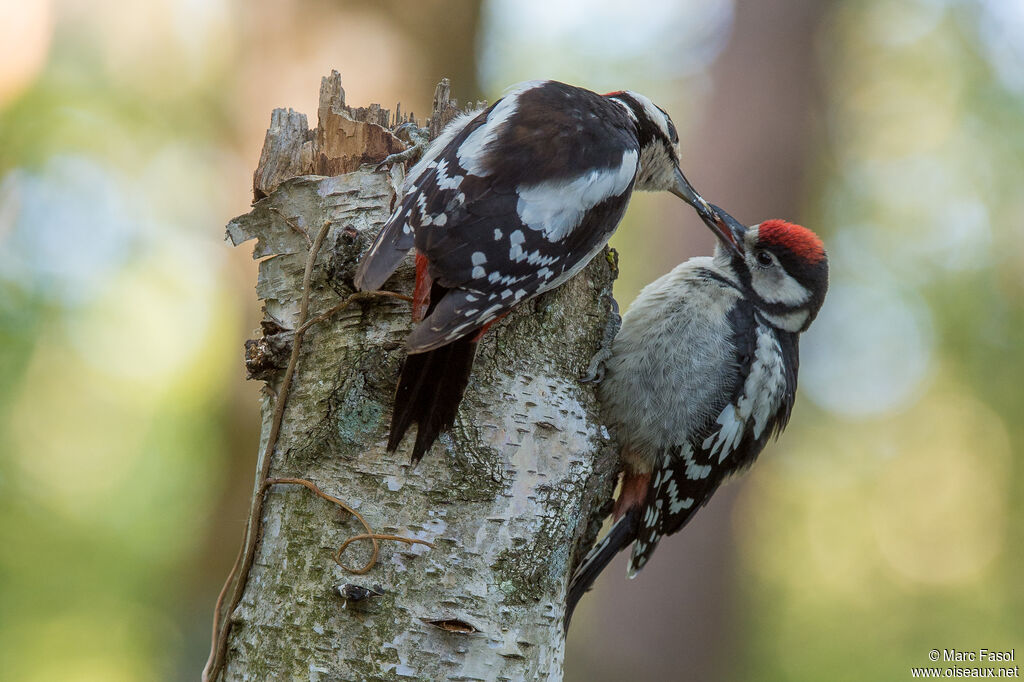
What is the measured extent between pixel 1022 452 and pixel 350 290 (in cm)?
671

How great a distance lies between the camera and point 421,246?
1.58m

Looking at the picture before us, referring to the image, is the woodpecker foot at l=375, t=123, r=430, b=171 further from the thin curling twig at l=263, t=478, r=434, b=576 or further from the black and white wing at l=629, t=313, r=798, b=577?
the black and white wing at l=629, t=313, r=798, b=577

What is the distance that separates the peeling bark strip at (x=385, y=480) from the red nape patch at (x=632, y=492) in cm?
63

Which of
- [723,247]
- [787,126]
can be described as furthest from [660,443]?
[787,126]

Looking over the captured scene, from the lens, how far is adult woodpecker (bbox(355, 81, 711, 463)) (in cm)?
159

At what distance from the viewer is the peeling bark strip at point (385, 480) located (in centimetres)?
154

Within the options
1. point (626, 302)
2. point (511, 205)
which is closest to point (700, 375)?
point (511, 205)

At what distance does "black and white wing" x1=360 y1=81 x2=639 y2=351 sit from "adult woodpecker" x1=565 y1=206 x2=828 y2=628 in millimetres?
535

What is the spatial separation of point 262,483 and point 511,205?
81 cm

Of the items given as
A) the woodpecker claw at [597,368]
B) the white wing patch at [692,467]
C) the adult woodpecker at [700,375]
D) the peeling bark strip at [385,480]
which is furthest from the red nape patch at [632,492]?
the peeling bark strip at [385,480]

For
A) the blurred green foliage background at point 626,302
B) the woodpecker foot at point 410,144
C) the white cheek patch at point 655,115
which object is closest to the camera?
the woodpecker foot at point 410,144

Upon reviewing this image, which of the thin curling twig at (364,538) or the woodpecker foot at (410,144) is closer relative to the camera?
the thin curling twig at (364,538)

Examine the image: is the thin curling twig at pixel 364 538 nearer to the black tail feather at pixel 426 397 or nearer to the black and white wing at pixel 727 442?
the black tail feather at pixel 426 397

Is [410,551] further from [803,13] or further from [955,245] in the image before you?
[955,245]
